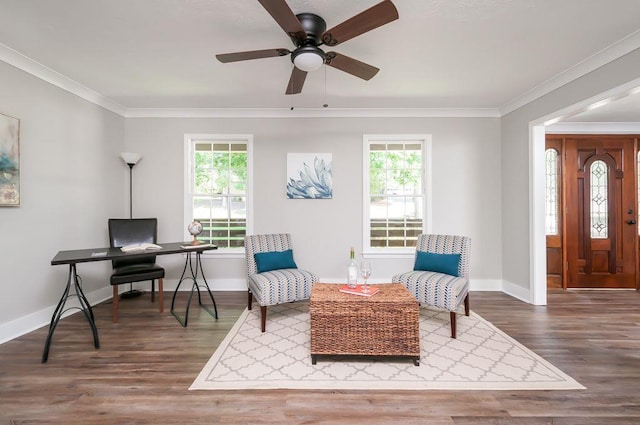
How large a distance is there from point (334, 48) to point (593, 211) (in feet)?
15.3

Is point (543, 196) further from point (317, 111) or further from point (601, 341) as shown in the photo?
point (317, 111)

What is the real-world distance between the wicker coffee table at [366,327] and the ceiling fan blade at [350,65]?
1.82 meters

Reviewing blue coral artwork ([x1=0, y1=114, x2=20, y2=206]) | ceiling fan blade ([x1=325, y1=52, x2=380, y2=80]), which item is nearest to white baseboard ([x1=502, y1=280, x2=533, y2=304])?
ceiling fan blade ([x1=325, y1=52, x2=380, y2=80])

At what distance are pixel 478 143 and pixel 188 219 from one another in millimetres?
4481

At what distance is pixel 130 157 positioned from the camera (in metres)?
3.79

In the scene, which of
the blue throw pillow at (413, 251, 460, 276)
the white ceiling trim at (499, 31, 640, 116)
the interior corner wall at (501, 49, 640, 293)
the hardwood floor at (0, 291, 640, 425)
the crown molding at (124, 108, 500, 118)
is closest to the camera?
the hardwood floor at (0, 291, 640, 425)

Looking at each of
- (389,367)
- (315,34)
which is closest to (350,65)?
(315,34)

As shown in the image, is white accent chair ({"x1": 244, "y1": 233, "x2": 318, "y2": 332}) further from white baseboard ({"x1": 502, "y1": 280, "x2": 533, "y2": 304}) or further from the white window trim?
white baseboard ({"x1": 502, "y1": 280, "x2": 533, "y2": 304})

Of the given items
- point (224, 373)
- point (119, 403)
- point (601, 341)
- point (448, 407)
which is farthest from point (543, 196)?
point (119, 403)

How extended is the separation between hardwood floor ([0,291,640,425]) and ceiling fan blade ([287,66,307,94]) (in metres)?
2.38

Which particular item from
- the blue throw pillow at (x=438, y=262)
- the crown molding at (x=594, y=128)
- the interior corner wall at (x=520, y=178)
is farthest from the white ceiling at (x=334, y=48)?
the blue throw pillow at (x=438, y=262)

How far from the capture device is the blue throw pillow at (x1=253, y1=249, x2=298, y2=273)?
3171 mm

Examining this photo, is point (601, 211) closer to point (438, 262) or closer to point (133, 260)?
point (438, 262)

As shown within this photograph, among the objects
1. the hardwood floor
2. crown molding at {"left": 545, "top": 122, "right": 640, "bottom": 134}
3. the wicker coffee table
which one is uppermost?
crown molding at {"left": 545, "top": 122, "right": 640, "bottom": 134}
